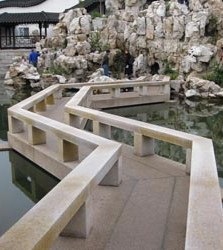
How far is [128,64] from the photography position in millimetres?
25188

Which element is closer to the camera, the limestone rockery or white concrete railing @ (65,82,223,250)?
white concrete railing @ (65,82,223,250)

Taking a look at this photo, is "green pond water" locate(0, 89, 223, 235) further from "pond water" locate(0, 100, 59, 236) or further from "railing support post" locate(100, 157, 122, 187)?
"railing support post" locate(100, 157, 122, 187)

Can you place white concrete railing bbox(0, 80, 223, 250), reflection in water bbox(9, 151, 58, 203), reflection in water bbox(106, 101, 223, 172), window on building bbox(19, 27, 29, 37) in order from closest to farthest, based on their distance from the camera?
white concrete railing bbox(0, 80, 223, 250), reflection in water bbox(9, 151, 58, 203), reflection in water bbox(106, 101, 223, 172), window on building bbox(19, 27, 29, 37)

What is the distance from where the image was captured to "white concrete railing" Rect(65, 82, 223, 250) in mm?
3155

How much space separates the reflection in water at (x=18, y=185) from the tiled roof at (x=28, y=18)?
29728 mm

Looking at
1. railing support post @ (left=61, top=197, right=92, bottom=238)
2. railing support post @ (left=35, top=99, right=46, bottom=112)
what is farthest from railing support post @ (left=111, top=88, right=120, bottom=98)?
railing support post @ (left=61, top=197, right=92, bottom=238)

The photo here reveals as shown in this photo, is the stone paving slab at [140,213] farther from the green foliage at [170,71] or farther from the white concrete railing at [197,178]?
the green foliage at [170,71]

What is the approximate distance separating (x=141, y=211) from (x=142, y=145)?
7.42 ft

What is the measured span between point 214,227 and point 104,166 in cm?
183

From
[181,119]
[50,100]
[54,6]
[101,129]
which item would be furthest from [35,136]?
[54,6]

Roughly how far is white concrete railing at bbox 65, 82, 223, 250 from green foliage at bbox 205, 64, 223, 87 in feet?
40.4

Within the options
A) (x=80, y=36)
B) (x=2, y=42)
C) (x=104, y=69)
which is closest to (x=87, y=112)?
(x=104, y=69)

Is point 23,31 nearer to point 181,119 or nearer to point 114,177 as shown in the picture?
point 181,119

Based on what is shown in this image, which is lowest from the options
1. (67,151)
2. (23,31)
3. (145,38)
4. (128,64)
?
(67,151)
